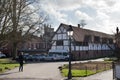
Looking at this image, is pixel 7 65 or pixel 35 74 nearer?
pixel 35 74

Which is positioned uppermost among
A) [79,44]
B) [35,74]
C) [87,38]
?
[87,38]

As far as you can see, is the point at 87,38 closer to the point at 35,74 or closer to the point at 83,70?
the point at 83,70

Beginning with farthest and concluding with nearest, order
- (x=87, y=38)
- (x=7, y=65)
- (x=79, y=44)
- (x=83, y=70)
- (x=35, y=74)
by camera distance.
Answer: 1. (x=87, y=38)
2. (x=79, y=44)
3. (x=7, y=65)
4. (x=83, y=70)
5. (x=35, y=74)

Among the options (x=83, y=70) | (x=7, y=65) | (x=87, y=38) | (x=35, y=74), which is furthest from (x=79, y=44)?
(x=35, y=74)

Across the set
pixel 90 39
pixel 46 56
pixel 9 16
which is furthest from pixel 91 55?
pixel 9 16

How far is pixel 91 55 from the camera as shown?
76.5 metres

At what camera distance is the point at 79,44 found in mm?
69625

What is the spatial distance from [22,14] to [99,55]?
45980 millimetres

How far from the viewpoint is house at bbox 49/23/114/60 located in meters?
67.5

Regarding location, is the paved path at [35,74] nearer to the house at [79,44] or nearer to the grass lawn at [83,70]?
the grass lawn at [83,70]

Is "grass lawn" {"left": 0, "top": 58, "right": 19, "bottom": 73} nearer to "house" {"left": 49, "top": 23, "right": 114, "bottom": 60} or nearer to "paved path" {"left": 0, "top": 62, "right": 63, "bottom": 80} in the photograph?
"paved path" {"left": 0, "top": 62, "right": 63, "bottom": 80}

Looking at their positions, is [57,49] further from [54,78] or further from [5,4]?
[54,78]

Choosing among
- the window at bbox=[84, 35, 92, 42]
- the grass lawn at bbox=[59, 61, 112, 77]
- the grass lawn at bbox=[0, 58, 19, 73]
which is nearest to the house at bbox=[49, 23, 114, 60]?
the window at bbox=[84, 35, 92, 42]

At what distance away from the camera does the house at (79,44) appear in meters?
67.5
